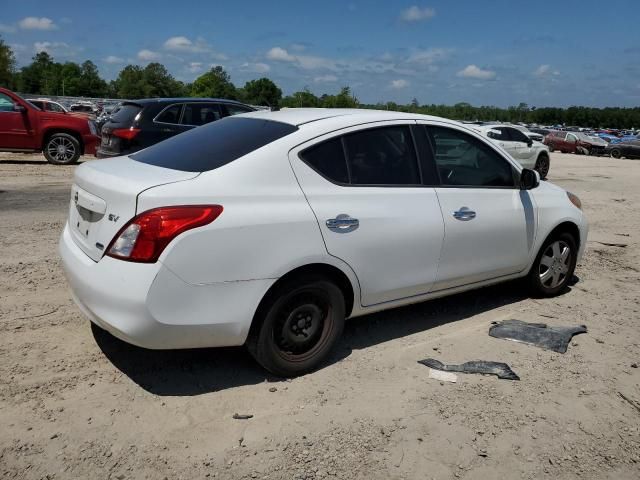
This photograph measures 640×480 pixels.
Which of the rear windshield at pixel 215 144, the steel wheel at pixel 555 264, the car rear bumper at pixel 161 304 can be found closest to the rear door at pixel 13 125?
the rear windshield at pixel 215 144

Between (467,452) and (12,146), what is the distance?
44.5ft

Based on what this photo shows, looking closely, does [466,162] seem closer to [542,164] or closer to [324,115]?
[324,115]

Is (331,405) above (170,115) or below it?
below

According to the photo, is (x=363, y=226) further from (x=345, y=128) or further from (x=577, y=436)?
(x=577, y=436)

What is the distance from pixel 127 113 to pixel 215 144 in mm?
7844

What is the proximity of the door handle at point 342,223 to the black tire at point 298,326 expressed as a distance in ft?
1.05

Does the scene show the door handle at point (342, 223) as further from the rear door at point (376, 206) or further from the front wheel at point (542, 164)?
the front wheel at point (542, 164)

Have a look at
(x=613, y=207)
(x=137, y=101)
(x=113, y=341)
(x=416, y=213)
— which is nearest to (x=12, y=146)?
(x=137, y=101)

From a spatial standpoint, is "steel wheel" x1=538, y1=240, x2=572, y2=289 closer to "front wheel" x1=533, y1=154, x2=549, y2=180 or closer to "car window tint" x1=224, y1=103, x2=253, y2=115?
Result: "car window tint" x1=224, y1=103, x2=253, y2=115

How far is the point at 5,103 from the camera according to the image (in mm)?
13203

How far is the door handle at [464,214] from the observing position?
426cm

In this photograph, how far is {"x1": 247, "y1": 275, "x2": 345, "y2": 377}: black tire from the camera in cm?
338

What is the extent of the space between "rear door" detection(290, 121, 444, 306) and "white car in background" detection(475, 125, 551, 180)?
579 inches

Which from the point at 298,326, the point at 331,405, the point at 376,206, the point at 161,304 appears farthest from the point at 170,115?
the point at 331,405
